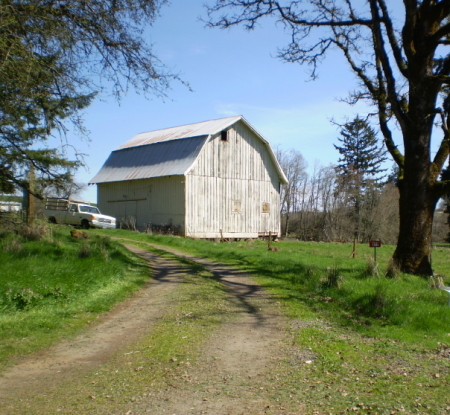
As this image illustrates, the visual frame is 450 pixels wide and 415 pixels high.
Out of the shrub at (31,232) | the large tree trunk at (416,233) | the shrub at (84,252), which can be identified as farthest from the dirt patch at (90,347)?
the large tree trunk at (416,233)

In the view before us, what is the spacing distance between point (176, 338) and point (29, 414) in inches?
118

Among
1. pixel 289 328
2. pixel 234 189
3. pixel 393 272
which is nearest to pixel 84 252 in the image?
pixel 289 328

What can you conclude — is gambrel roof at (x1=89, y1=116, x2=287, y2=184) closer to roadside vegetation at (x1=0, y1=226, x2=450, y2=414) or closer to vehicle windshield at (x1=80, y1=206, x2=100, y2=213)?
vehicle windshield at (x1=80, y1=206, x2=100, y2=213)

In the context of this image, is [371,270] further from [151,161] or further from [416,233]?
[151,161]

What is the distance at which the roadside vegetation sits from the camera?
5.45 metres

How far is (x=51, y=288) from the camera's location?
9586 millimetres

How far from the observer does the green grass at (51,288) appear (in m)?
7.73

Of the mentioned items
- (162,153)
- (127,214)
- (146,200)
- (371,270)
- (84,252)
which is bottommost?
(371,270)

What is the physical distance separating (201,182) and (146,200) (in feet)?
14.2

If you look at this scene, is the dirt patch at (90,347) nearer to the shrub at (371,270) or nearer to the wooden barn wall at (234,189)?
the shrub at (371,270)

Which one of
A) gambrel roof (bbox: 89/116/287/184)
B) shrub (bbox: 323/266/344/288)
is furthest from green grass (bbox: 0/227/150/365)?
gambrel roof (bbox: 89/116/287/184)

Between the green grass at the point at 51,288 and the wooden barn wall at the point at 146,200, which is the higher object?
the wooden barn wall at the point at 146,200

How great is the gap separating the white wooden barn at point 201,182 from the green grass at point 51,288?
16327 millimetres

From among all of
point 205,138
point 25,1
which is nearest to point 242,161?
point 205,138
